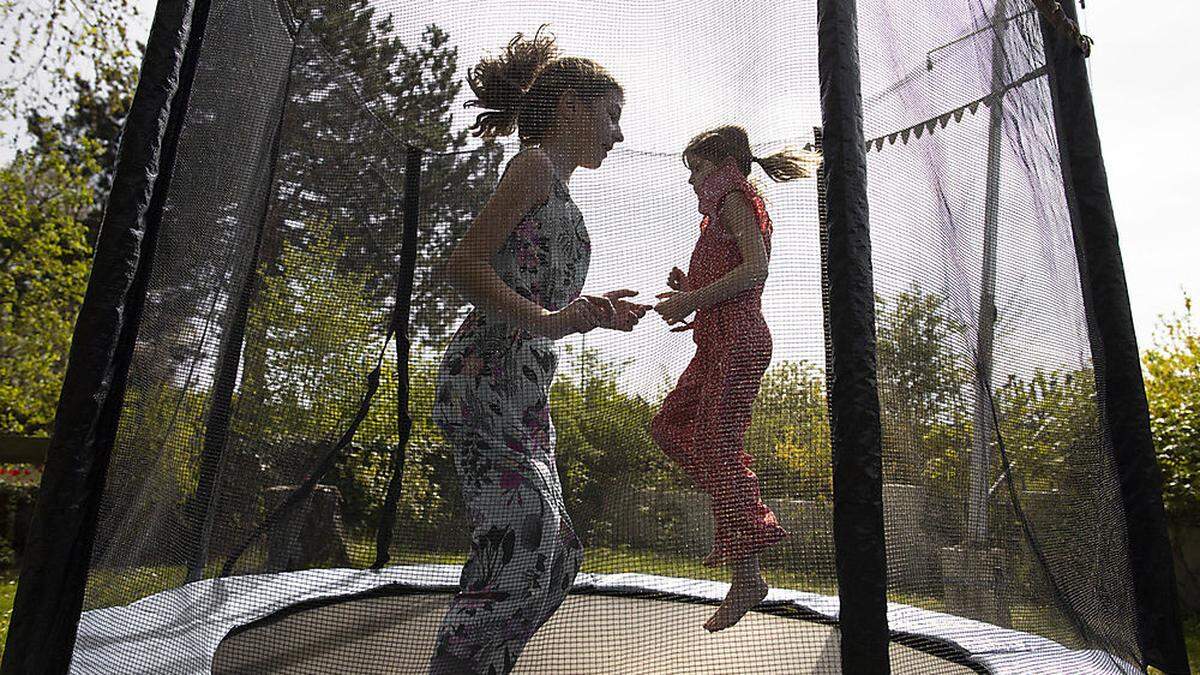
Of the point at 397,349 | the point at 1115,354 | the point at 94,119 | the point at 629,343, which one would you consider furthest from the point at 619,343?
the point at 94,119

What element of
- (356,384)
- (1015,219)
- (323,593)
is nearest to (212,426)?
(356,384)

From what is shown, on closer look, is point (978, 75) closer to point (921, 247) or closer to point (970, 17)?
point (970, 17)

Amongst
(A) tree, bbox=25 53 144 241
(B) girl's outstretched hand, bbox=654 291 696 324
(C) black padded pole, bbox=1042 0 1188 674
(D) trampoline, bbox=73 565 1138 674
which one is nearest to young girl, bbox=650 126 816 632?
(B) girl's outstretched hand, bbox=654 291 696 324

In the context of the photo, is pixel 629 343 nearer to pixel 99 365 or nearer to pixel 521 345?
pixel 521 345

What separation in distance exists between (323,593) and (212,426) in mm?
543

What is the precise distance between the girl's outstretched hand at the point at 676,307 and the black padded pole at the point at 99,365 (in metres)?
0.76

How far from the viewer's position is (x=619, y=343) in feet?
3.56

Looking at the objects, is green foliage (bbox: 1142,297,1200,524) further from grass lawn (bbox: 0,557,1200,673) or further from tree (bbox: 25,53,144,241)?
tree (bbox: 25,53,144,241)

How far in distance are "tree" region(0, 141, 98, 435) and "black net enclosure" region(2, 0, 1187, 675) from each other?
3.52 meters

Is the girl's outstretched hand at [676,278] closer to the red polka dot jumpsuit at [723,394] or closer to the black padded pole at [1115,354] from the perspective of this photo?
the red polka dot jumpsuit at [723,394]

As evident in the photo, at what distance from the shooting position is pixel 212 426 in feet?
4.31

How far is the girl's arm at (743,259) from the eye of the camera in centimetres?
104

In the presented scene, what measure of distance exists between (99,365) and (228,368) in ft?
0.90

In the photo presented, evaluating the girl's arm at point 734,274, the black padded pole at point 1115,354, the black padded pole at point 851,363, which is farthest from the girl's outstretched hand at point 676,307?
the black padded pole at point 1115,354
